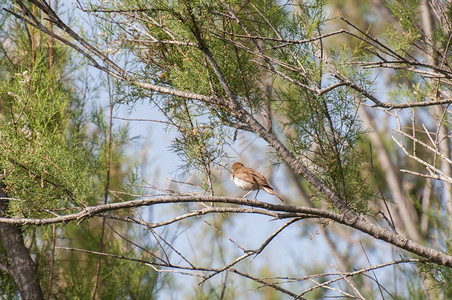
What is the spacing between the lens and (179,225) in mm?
4441

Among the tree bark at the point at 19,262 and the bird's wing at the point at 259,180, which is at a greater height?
the bird's wing at the point at 259,180

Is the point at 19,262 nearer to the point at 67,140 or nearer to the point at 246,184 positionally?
the point at 67,140

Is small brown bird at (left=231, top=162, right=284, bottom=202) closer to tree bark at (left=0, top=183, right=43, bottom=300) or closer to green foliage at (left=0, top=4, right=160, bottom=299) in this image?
green foliage at (left=0, top=4, right=160, bottom=299)

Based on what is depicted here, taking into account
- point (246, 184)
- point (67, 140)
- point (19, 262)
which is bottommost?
point (19, 262)

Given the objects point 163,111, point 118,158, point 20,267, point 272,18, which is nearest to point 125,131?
point 118,158

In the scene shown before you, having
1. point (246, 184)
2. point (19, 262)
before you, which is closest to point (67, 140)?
point (19, 262)

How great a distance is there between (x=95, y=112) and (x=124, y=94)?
121 centimetres

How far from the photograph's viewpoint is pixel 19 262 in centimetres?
383

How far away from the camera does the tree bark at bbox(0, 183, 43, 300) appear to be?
3.80 m

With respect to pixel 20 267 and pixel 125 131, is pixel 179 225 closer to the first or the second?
pixel 125 131

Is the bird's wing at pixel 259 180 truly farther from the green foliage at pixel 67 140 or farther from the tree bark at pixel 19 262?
the tree bark at pixel 19 262

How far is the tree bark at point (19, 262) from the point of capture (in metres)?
3.80

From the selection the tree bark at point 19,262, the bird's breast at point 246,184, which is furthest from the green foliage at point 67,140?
the bird's breast at point 246,184

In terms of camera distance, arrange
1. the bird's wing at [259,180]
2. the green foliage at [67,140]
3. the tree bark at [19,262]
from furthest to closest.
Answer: the tree bark at [19,262], the green foliage at [67,140], the bird's wing at [259,180]
